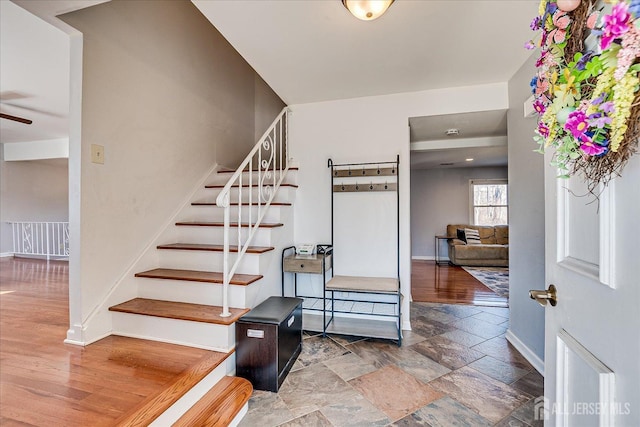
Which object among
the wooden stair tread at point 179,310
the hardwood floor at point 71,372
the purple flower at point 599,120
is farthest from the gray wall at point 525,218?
the hardwood floor at point 71,372

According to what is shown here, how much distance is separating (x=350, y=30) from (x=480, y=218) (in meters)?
6.66

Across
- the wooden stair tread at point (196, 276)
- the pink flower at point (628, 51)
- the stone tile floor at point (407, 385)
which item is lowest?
the stone tile floor at point (407, 385)

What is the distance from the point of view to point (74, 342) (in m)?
1.92

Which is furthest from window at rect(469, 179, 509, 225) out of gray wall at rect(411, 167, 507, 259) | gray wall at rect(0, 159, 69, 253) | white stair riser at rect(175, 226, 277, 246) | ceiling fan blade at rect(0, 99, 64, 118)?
gray wall at rect(0, 159, 69, 253)

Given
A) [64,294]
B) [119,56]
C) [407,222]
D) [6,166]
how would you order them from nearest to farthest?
[119,56], [407,222], [64,294], [6,166]

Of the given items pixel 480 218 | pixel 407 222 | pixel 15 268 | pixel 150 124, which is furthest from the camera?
pixel 480 218

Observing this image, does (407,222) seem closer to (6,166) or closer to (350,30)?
(350,30)

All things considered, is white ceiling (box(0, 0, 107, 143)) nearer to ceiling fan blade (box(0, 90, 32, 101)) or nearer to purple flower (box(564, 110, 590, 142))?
ceiling fan blade (box(0, 90, 32, 101))

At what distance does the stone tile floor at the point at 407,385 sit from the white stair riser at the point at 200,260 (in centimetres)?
86

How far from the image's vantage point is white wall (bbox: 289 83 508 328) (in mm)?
2828

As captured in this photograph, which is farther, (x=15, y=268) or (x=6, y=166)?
(x=6, y=166)

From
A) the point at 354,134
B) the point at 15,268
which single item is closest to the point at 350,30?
the point at 354,134

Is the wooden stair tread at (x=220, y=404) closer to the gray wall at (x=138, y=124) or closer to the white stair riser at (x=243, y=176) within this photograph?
the gray wall at (x=138, y=124)

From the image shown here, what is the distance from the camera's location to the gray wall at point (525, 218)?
85.7 inches
